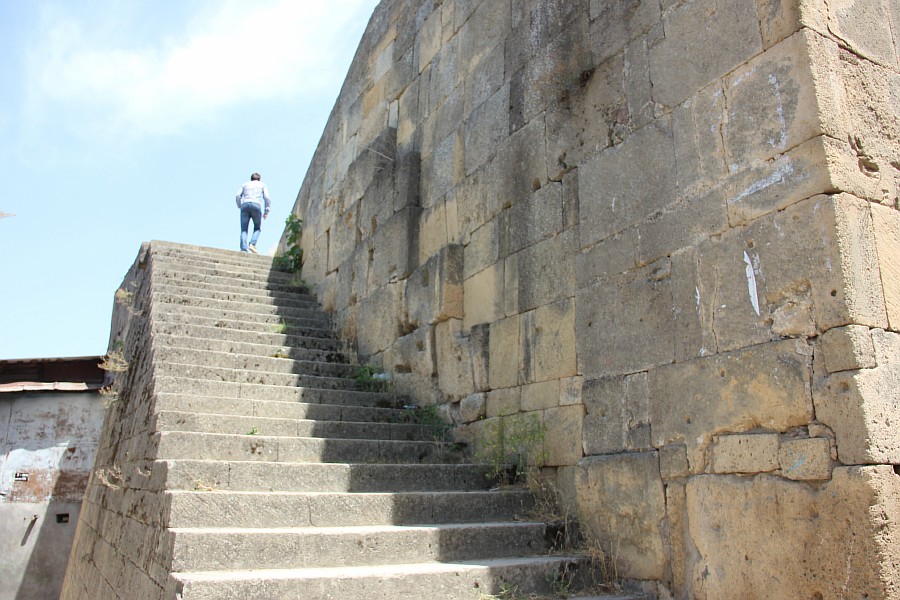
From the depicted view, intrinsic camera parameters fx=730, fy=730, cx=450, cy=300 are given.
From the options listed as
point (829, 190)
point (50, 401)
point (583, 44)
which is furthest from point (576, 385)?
point (50, 401)

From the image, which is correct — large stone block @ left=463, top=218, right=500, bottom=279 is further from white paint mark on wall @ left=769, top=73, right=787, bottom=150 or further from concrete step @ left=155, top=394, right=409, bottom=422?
white paint mark on wall @ left=769, top=73, right=787, bottom=150

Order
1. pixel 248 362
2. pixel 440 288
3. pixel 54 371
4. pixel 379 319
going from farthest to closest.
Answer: pixel 54 371 → pixel 379 319 → pixel 248 362 → pixel 440 288

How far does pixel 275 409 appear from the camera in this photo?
558cm

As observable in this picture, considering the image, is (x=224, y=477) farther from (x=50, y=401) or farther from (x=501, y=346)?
(x=50, y=401)

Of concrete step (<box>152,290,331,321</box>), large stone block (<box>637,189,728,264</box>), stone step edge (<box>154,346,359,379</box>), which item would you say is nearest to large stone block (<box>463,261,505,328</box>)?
large stone block (<box>637,189,728,264</box>)

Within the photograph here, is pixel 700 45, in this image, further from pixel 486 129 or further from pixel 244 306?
pixel 244 306

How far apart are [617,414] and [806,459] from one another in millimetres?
1232

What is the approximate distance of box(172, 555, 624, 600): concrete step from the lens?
10.3 ft

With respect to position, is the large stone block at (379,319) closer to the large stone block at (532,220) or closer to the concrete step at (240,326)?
the concrete step at (240,326)

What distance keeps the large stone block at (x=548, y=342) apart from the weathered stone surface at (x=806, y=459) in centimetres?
163

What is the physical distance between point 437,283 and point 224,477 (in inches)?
101

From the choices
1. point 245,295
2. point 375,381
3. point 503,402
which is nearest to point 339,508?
point 503,402

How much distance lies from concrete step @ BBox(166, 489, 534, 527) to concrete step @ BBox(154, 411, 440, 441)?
110 cm

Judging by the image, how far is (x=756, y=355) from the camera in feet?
11.1
